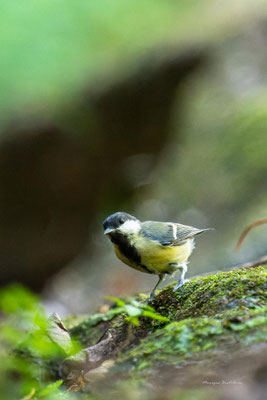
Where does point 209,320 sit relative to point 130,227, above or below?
below

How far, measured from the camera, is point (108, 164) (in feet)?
26.8

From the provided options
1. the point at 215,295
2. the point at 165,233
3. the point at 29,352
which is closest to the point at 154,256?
the point at 165,233

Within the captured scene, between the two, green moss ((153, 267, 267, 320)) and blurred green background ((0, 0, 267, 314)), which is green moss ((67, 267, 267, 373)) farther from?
blurred green background ((0, 0, 267, 314))

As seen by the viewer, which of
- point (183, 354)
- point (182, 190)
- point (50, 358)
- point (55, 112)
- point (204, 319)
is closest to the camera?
point (183, 354)

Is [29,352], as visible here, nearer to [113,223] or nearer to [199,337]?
[113,223]

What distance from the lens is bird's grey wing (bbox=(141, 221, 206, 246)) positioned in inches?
115

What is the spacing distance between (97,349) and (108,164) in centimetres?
623

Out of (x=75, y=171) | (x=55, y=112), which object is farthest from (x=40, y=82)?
(x=75, y=171)

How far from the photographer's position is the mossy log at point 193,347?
1392mm

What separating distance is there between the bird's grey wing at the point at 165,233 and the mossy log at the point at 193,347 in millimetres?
594

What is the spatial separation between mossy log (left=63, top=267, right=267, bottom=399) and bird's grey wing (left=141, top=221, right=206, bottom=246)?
0.59m

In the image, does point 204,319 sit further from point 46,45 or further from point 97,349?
point 46,45

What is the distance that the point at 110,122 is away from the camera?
26.2 ft

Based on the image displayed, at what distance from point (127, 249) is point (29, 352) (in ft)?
2.59
